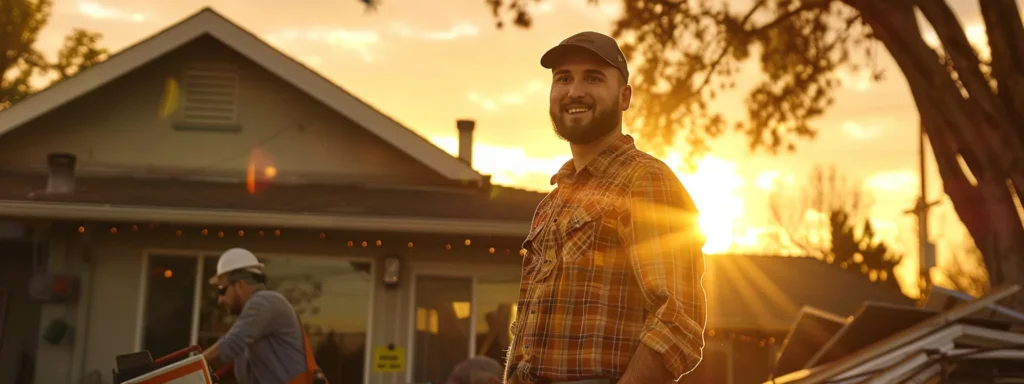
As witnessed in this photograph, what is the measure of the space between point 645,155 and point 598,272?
0.35 metres

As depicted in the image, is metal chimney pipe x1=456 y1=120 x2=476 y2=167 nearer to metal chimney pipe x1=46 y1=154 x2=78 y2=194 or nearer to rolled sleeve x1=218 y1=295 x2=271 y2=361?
metal chimney pipe x1=46 y1=154 x2=78 y2=194

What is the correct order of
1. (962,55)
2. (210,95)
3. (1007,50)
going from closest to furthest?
(1007,50) < (962,55) < (210,95)

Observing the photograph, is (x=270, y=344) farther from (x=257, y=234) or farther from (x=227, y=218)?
(x=257, y=234)

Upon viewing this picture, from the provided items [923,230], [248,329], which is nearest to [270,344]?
[248,329]

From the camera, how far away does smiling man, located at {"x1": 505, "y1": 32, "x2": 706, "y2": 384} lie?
266cm

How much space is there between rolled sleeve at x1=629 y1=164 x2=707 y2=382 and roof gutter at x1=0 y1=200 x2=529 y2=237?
343 inches

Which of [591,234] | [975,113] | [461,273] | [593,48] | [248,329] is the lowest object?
[248,329]

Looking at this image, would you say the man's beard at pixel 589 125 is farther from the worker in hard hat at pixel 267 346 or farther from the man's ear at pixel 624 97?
the worker in hard hat at pixel 267 346

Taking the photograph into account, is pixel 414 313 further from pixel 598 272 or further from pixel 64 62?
pixel 64 62

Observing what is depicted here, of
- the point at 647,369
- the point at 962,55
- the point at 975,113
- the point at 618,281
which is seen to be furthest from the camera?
the point at 962,55

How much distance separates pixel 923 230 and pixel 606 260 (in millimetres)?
22591

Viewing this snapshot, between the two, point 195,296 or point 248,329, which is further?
point 195,296

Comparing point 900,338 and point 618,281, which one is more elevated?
point 618,281

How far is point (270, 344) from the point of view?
23.0 feet
